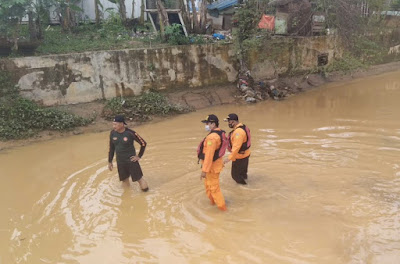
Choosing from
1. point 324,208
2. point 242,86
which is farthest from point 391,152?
point 242,86

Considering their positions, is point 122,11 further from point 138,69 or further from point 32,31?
point 138,69

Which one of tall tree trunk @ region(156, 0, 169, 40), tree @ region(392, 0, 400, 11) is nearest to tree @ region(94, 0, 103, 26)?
tall tree trunk @ region(156, 0, 169, 40)

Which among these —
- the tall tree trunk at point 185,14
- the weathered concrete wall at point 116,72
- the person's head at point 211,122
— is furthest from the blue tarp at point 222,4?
the person's head at point 211,122

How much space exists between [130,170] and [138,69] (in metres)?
6.38

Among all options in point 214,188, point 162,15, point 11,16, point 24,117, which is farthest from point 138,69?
point 214,188

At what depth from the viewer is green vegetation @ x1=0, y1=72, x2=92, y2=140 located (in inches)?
408

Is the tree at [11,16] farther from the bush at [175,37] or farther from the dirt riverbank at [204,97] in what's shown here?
the bush at [175,37]

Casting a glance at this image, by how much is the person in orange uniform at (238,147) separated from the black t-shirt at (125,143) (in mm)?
1602

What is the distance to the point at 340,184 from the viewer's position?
289 inches

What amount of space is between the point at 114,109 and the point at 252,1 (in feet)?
21.2

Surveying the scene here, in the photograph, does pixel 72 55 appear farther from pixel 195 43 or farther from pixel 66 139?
pixel 195 43

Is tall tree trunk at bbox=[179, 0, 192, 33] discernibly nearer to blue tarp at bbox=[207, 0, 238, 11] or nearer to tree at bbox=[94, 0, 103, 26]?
blue tarp at bbox=[207, 0, 238, 11]

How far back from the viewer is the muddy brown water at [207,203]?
549cm

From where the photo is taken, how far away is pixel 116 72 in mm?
12336
